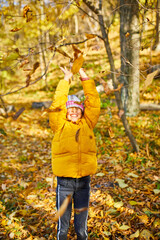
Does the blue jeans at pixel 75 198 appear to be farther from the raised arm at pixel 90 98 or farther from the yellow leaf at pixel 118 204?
the yellow leaf at pixel 118 204

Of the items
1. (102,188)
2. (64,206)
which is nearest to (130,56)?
(102,188)

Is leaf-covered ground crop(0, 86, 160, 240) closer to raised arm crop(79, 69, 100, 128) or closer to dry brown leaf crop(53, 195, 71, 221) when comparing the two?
raised arm crop(79, 69, 100, 128)

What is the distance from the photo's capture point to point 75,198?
1873 mm

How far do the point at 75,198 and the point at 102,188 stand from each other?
1440 millimetres

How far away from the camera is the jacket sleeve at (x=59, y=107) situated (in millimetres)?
1858

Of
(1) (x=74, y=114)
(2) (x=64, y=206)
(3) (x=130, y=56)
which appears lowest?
(2) (x=64, y=206)

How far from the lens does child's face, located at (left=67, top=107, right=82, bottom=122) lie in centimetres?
198

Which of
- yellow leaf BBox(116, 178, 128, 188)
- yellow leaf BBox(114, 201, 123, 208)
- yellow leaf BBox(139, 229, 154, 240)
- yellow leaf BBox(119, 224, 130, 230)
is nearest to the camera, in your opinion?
yellow leaf BBox(139, 229, 154, 240)

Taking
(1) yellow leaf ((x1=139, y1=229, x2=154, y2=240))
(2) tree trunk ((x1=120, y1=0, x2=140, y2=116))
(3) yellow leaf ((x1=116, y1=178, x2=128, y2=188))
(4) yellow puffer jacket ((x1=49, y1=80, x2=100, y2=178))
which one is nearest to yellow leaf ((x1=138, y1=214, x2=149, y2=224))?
(1) yellow leaf ((x1=139, y1=229, x2=154, y2=240))

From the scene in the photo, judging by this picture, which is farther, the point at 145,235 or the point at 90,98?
the point at 145,235

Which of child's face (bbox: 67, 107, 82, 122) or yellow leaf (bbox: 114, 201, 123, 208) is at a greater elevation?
child's face (bbox: 67, 107, 82, 122)

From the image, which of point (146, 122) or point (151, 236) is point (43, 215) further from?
point (146, 122)

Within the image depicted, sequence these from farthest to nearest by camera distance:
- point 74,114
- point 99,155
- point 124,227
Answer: point 99,155
point 124,227
point 74,114

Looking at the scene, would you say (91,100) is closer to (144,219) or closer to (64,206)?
(64,206)
